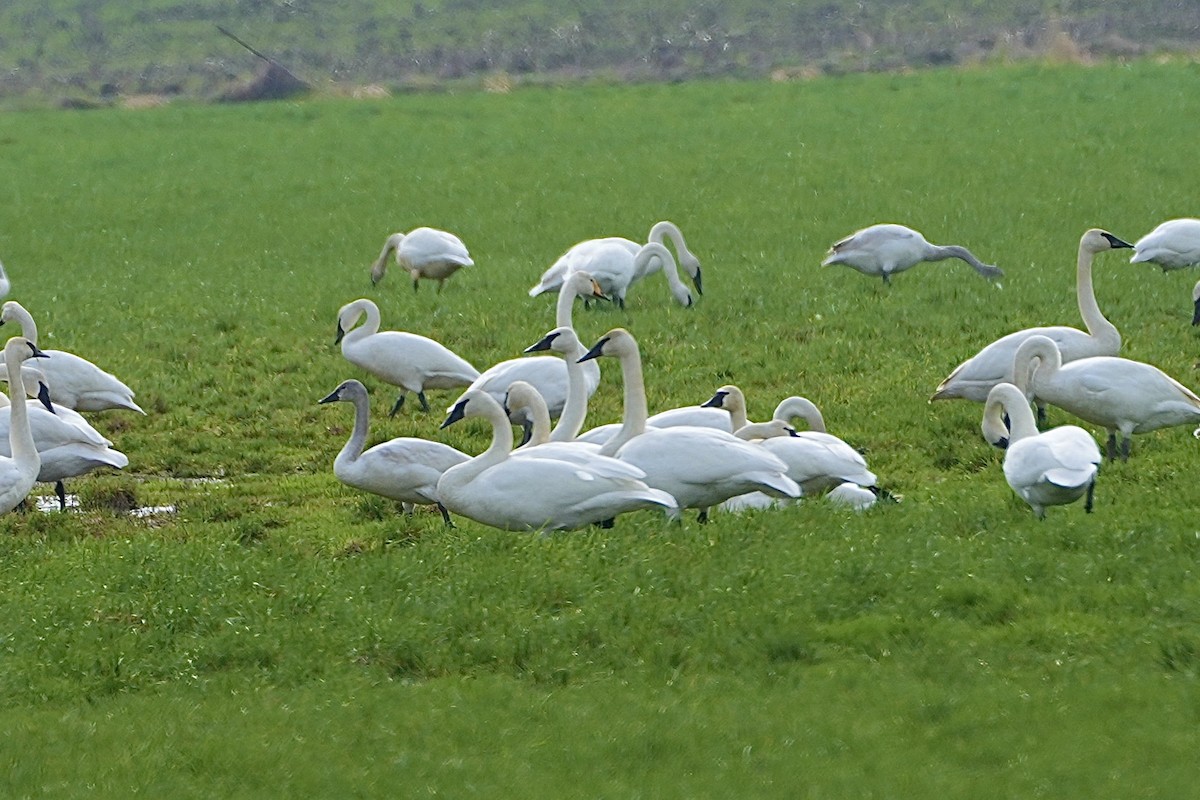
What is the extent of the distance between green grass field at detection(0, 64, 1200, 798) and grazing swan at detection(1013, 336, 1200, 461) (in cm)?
28

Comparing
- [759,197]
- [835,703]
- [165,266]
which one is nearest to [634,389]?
[835,703]

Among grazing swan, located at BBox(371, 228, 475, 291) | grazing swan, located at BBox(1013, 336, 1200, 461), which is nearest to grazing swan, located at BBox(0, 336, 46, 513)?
grazing swan, located at BBox(1013, 336, 1200, 461)

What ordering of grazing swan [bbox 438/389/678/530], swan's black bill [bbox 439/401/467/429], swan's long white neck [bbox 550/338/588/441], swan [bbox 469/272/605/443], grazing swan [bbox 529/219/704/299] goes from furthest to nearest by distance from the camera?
grazing swan [bbox 529/219/704/299] < swan [bbox 469/272/605/443] < swan's long white neck [bbox 550/338/588/441] < swan's black bill [bbox 439/401/467/429] < grazing swan [bbox 438/389/678/530]

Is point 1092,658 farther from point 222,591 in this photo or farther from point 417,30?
point 417,30

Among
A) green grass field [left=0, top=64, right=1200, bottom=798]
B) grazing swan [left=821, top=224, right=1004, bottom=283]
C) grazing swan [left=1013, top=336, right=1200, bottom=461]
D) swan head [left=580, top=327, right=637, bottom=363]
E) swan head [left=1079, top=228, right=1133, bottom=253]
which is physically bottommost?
green grass field [left=0, top=64, right=1200, bottom=798]

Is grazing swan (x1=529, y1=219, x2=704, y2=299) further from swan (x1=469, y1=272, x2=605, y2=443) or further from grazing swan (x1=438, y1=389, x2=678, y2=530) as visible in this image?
grazing swan (x1=438, y1=389, x2=678, y2=530)

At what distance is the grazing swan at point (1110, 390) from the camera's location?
32.7 ft

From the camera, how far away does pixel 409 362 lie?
42.3ft

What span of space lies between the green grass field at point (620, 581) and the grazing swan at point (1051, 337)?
0.34 meters

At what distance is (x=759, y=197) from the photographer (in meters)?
25.4

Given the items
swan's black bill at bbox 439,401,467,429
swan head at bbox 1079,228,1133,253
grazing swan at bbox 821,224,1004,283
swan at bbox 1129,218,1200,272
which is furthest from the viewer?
grazing swan at bbox 821,224,1004,283

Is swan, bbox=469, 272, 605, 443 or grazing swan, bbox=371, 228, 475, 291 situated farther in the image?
grazing swan, bbox=371, 228, 475, 291

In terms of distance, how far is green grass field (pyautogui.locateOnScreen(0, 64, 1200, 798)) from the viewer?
5.87m

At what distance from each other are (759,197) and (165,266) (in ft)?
27.6
